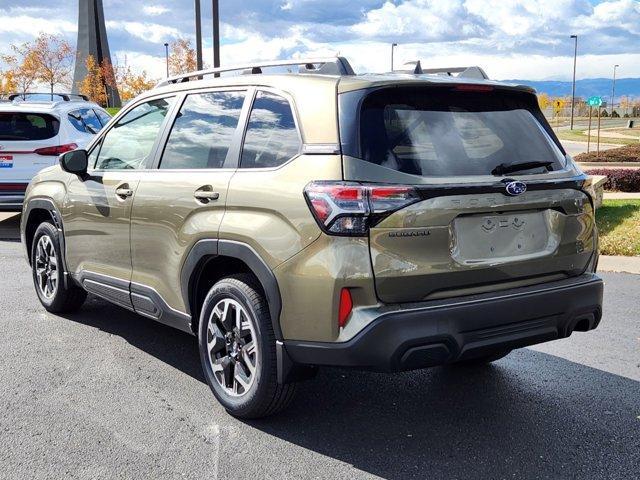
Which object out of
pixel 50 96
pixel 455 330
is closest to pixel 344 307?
pixel 455 330

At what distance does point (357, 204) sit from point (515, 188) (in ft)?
2.75

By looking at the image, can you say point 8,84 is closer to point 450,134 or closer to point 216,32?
point 216,32

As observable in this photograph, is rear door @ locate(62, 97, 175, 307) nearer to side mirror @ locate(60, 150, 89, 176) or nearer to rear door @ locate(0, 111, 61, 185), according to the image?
side mirror @ locate(60, 150, 89, 176)

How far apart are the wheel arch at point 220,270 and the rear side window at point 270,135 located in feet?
1.49

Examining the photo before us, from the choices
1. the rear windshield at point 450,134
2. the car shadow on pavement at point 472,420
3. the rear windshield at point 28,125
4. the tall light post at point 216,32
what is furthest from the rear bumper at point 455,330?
the tall light post at point 216,32

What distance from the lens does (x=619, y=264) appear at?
8.36 meters

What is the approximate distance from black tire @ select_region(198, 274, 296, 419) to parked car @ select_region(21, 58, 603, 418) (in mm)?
11

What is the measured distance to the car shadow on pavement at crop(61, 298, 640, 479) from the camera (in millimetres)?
3510

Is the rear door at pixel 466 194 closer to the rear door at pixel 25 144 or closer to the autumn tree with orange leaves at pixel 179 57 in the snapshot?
the rear door at pixel 25 144

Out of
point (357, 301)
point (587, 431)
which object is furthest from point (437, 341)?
point (587, 431)

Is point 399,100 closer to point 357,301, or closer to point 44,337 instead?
point 357,301

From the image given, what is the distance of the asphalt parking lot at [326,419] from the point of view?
11.4ft

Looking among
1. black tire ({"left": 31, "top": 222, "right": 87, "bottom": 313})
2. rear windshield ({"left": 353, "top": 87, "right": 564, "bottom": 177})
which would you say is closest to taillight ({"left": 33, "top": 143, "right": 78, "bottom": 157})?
black tire ({"left": 31, "top": 222, "right": 87, "bottom": 313})

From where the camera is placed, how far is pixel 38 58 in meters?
60.4
